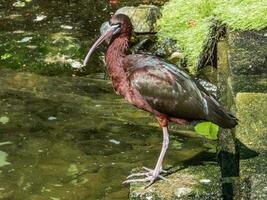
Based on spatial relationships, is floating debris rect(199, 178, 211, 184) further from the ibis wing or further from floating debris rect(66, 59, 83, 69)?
floating debris rect(66, 59, 83, 69)

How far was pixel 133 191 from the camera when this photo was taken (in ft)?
18.7

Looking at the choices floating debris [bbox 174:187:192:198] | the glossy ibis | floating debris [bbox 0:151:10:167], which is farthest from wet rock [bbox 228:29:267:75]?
floating debris [bbox 0:151:10:167]

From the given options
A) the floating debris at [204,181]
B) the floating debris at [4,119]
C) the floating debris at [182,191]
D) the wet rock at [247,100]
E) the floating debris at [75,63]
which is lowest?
the floating debris at [4,119]

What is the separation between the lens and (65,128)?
7.93 m

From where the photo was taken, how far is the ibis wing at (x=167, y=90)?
5.89 meters

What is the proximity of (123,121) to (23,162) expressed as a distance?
4.87 ft

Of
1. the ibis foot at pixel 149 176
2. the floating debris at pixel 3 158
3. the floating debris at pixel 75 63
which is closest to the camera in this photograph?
the ibis foot at pixel 149 176

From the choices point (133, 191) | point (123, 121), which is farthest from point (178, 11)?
point (133, 191)

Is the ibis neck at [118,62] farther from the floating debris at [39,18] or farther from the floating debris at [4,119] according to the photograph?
the floating debris at [39,18]

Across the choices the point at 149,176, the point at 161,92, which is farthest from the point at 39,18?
the point at 149,176

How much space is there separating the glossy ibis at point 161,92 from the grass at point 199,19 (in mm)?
2779

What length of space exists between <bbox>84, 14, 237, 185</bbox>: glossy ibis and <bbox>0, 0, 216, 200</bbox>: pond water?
→ 69 centimetres

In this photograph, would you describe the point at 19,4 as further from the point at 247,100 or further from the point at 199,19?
the point at 247,100

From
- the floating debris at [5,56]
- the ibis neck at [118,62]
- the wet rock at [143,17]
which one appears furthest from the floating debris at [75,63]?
the ibis neck at [118,62]
